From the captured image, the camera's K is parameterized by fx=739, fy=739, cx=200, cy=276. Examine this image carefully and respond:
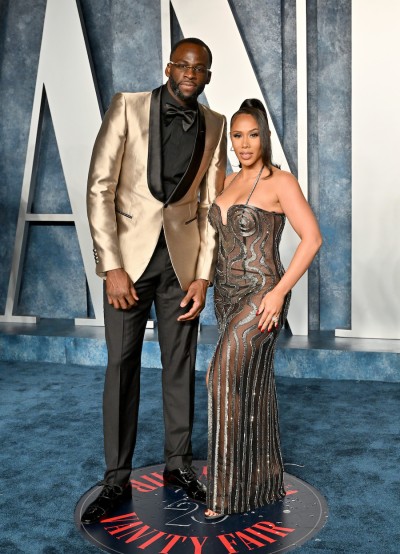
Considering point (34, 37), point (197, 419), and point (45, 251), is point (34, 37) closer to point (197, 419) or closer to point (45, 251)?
point (45, 251)

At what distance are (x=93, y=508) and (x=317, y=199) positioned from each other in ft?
10.9

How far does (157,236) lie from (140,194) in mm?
188

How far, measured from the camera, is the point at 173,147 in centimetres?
308

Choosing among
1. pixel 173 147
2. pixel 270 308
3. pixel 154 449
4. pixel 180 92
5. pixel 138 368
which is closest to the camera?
pixel 270 308

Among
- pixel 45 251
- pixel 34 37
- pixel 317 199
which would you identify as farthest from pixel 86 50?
pixel 317 199

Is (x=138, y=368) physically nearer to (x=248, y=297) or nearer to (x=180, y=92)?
(x=248, y=297)

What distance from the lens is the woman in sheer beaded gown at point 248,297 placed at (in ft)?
9.39

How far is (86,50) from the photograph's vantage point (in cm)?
568

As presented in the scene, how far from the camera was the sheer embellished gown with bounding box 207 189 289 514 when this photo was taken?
9.50 ft

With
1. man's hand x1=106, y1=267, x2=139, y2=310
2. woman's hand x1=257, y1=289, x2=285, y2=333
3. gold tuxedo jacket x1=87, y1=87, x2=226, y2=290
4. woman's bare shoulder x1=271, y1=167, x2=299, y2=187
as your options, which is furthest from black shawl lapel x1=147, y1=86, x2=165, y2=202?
woman's hand x1=257, y1=289, x2=285, y2=333

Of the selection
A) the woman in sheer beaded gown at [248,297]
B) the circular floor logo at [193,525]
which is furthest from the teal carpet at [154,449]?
the woman in sheer beaded gown at [248,297]

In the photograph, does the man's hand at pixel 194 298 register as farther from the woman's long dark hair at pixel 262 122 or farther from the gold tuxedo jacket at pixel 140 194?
the woman's long dark hair at pixel 262 122

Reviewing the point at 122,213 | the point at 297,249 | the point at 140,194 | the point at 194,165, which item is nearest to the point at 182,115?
the point at 194,165

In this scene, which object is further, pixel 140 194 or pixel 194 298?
pixel 194 298
